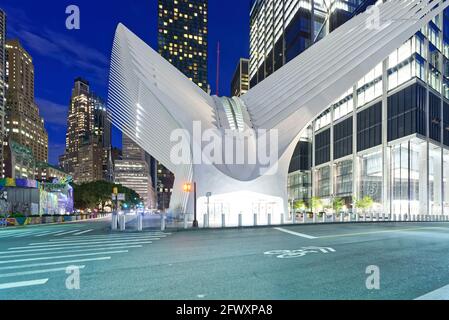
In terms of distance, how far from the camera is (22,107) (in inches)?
5965

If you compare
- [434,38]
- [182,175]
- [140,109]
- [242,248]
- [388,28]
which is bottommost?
[242,248]

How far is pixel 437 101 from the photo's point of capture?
57.7 m

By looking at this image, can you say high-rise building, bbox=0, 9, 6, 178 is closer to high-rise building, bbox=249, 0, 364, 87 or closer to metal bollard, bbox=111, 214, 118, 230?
high-rise building, bbox=249, 0, 364, 87

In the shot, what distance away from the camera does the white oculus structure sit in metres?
33.1

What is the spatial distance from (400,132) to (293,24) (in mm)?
44959

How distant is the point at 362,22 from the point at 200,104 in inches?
787

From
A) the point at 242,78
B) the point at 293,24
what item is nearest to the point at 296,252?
the point at 293,24

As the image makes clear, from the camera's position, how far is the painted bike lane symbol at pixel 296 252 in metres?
10.2

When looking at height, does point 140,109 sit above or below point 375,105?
below

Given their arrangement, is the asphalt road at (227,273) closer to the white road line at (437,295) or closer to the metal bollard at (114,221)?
the white road line at (437,295)

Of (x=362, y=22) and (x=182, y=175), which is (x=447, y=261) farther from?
(x=362, y=22)

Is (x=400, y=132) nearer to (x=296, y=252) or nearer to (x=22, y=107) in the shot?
(x=296, y=252)
